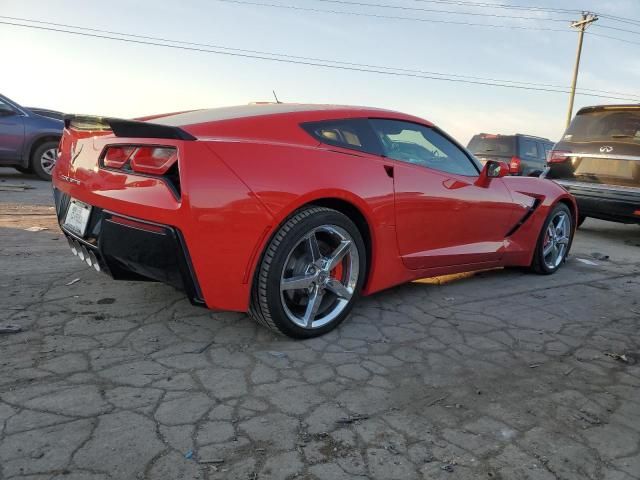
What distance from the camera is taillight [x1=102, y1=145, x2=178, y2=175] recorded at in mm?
2395

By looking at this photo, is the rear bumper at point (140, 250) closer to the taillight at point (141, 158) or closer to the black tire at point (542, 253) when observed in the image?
the taillight at point (141, 158)

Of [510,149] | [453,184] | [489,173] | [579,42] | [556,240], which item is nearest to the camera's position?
[453,184]

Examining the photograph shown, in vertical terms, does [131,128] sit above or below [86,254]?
above

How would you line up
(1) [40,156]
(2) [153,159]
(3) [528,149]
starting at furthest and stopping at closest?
(3) [528,149]
(1) [40,156]
(2) [153,159]

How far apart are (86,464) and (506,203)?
3483mm

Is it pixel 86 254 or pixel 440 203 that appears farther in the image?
pixel 440 203

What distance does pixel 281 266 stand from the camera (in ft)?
8.57

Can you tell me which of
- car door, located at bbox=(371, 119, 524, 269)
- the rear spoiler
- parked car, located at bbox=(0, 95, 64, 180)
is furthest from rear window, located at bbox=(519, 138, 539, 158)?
the rear spoiler

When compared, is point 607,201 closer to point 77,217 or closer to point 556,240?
point 556,240

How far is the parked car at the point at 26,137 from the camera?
8680 mm

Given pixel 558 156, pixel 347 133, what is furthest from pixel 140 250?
pixel 558 156

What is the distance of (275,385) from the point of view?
2.32 metres

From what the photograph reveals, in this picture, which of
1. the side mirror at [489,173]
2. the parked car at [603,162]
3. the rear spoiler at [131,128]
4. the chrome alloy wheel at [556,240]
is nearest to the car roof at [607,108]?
the parked car at [603,162]

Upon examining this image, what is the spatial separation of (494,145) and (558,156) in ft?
19.5
